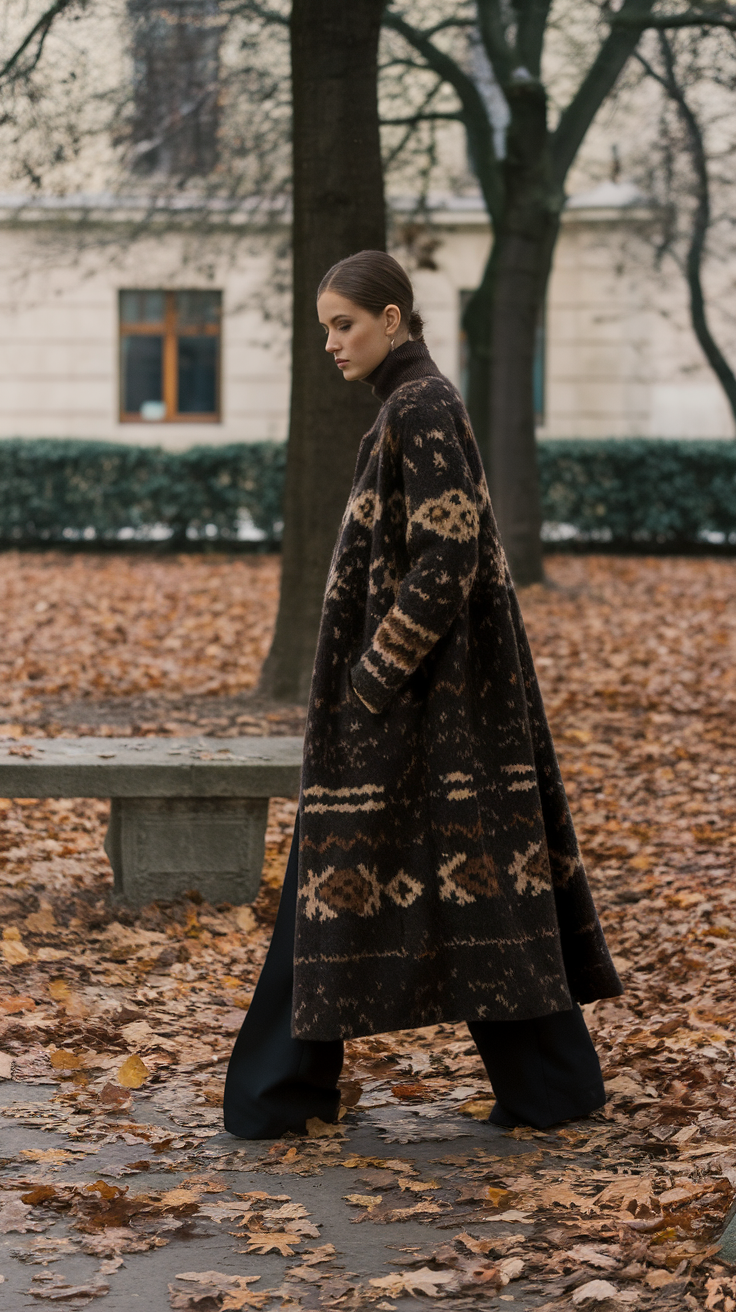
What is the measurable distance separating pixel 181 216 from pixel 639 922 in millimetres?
14887

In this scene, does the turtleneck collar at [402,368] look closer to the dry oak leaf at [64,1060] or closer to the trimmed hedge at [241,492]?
the dry oak leaf at [64,1060]

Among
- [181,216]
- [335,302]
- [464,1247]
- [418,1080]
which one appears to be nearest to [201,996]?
[418,1080]

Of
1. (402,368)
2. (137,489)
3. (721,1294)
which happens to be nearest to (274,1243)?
(721,1294)

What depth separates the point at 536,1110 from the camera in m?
3.63

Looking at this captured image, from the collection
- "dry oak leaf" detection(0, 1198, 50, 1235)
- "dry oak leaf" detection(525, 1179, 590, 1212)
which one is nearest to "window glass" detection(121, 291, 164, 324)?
"dry oak leaf" detection(0, 1198, 50, 1235)

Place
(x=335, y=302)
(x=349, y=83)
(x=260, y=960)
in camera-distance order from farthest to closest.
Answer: (x=349, y=83) → (x=260, y=960) → (x=335, y=302)

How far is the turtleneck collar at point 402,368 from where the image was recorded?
3.45m

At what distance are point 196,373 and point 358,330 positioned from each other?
70.5 feet

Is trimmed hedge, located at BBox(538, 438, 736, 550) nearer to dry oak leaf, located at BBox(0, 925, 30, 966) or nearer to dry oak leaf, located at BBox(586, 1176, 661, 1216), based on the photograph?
dry oak leaf, located at BBox(0, 925, 30, 966)

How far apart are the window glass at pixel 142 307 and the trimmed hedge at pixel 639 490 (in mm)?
7202

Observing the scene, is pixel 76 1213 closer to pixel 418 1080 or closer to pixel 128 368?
pixel 418 1080

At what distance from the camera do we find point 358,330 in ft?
11.3

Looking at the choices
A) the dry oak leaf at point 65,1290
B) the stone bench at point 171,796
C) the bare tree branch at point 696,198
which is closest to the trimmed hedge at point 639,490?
the bare tree branch at point 696,198

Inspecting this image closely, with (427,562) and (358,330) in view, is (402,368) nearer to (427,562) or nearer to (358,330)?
(358,330)
